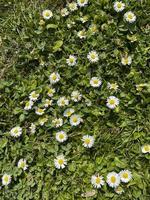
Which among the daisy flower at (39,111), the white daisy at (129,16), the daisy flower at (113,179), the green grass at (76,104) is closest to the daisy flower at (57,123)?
the green grass at (76,104)

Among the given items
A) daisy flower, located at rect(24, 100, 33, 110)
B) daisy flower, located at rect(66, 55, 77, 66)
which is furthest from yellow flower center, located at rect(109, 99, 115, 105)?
daisy flower, located at rect(24, 100, 33, 110)

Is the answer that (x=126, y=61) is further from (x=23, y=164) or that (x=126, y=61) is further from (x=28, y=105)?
(x=23, y=164)

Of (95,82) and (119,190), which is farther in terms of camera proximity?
(95,82)

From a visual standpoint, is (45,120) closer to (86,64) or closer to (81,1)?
(86,64)

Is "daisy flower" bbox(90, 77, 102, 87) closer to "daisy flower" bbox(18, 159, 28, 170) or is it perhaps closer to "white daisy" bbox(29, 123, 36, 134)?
"white daisy" bbox(29, 123, 36, 134)

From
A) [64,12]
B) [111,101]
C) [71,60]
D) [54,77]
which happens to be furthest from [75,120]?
[64,12]

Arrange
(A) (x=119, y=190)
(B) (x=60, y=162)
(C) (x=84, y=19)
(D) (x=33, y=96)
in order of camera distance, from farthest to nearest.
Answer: (C) (x=84, y=19), (D) (x=33, y=96), (B) (x=60, y=162), (A) (x=119, y=190)

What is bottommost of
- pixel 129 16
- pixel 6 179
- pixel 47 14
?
pixel 6 179

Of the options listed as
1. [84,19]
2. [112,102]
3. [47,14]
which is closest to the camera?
[112,102]
